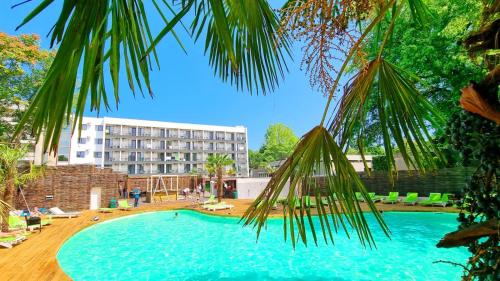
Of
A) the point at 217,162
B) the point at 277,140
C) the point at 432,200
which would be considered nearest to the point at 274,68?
the point at 432,200

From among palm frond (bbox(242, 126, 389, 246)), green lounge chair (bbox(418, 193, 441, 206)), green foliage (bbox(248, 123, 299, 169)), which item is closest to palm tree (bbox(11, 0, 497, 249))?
palm frond (bbox(242, 126, 389, 246))

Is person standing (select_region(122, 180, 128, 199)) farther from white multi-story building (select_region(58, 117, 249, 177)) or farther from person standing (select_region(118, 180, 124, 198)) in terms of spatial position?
white multi-story building (select_region(58, 117, 249, 177))

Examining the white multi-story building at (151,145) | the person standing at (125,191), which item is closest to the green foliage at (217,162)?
the person standing at (125,191)

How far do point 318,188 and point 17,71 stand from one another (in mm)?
20650

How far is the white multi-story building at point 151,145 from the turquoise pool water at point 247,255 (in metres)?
41.7

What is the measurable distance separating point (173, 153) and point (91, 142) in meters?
15.6

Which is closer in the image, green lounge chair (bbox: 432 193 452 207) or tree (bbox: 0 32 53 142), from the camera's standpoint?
green lounge chair (bbox: 432 193 452 207)

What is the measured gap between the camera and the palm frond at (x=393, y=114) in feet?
5.60

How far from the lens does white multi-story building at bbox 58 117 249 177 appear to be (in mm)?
53125

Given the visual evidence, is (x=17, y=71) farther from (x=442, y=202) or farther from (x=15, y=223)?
(x=442, y=202)

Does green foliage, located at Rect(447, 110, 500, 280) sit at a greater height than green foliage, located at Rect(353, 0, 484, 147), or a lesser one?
lesser

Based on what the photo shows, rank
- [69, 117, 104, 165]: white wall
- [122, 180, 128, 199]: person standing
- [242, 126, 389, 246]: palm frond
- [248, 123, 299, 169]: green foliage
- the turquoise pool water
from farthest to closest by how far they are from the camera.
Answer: [248, 123, 299, 169]: green foliage, [69, 117, 104, 165]: white wall, [122, 180, 128, 199]: person standing, the turquoise pool water, [242, 126, 389, 246]: palm frond

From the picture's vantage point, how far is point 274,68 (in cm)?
183

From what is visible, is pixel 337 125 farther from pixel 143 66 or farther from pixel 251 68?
pixel 143 66
